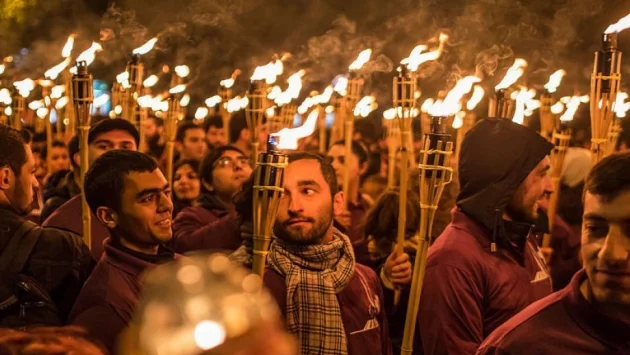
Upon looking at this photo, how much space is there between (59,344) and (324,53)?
17848 mm

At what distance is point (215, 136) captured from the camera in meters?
10.9

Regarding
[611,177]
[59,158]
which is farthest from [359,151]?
[611,177]

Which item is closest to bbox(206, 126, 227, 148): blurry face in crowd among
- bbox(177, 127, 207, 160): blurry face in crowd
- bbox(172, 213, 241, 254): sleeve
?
bbox(177, 127, 207, 160): blurry face in crowd

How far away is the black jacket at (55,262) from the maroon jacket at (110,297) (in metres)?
0.26

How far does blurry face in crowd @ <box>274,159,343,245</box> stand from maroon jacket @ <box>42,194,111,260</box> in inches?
58.0

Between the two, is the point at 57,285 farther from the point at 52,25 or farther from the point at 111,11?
the point at 52,25

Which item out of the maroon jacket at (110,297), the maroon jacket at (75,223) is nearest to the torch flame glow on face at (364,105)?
the maroon jacket at (75,223)

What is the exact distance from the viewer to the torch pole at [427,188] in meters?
4.02

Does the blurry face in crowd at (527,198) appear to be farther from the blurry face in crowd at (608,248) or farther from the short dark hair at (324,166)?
the blurry face in crowd at (608,248)

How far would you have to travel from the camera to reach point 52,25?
70.9ft

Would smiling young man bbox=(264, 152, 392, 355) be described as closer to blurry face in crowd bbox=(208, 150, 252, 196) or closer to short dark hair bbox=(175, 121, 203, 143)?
blurry face in crowd bbox=(208, 150, 252, 196)

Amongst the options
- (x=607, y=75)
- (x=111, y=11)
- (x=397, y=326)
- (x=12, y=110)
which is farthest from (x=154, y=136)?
(x=111, y=11)

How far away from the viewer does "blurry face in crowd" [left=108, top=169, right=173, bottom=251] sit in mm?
4160

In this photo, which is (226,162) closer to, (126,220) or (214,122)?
(126,220)
